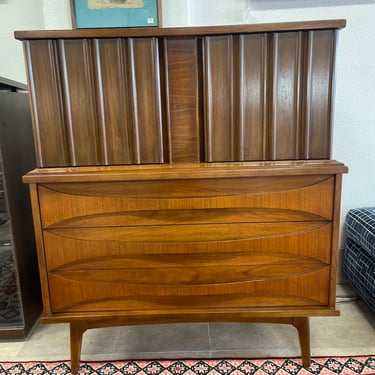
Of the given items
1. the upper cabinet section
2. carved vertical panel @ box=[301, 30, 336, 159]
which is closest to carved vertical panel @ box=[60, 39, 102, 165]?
the upper cabinet section

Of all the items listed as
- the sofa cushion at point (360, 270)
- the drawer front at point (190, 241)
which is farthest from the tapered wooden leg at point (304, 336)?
the sofa cushion at point (360, 270)

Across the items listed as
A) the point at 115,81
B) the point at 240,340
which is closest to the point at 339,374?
the point at 240,340

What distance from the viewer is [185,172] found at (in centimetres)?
102

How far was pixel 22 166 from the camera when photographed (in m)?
1.50

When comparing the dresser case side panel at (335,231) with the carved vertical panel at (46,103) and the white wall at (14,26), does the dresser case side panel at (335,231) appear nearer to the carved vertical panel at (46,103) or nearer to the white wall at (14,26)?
the carved vertical panel at (46,103)

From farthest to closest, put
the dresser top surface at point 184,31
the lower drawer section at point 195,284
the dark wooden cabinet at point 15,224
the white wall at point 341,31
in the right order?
the white wall at point 341,31
the dark wooden cabinet at point 15,224
the lower drawer section at point 195,284
the dresser top surface at point 184,31

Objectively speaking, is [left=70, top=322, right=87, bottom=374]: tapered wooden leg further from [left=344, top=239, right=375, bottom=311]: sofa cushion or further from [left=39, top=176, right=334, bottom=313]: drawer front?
[left=344, top=239, right=375, bottom=311]: sofa cushion

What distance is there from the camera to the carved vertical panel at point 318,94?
102 cm

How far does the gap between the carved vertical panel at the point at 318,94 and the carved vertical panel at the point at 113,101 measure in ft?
1.87

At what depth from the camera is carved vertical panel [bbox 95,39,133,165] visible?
1029mm

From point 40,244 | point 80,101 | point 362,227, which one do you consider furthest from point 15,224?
point 362,227

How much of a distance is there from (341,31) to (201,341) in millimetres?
1548

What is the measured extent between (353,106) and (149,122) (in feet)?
3.61

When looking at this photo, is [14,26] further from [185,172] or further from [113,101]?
[185,172]
